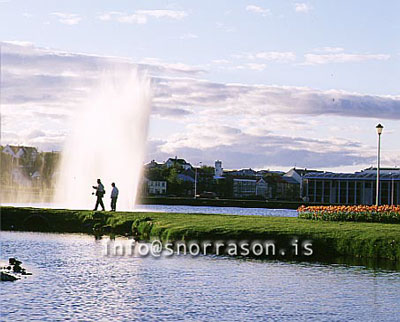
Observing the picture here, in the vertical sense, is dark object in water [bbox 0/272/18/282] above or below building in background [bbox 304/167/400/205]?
below

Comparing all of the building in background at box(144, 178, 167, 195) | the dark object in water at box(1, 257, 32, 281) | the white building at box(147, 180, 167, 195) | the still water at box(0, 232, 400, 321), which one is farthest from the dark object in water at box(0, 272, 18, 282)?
the white building at box(147, 180, 167, 195)

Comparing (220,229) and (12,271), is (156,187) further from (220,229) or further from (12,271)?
(12,271)

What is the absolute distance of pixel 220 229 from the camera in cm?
2875

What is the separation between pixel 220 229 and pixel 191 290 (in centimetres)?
1046

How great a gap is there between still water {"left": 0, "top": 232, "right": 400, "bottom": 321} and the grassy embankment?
2867 millimetres

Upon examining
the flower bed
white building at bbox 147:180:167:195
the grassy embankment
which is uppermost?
white building at bbox 147:180:167:195

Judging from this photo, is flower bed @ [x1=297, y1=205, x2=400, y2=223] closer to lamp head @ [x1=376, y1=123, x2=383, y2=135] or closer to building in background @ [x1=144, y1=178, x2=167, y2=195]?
lamp head @ [x1=376, y1=123, x2=383, y2=135]

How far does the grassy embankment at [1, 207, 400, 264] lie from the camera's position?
2608 centimetres

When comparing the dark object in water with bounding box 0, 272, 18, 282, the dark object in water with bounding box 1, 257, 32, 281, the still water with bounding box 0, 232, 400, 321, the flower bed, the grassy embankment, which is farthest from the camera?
the flower bed

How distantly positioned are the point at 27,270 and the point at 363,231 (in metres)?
12.3

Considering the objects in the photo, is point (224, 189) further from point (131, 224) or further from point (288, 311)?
point (288, 311)

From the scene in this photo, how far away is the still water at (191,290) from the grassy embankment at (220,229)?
113 inches

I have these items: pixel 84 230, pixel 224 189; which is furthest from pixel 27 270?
pixel 224 189

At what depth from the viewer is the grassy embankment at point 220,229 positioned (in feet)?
85.6
